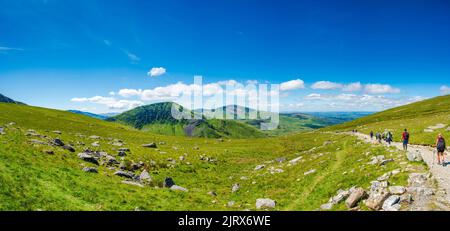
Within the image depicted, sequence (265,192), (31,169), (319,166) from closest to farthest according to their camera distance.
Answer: (31,169)
(265,192)
(319,166)

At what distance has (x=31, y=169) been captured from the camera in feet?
82.1

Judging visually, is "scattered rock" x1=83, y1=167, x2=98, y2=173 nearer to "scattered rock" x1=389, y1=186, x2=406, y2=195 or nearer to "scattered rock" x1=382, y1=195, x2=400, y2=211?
"scattered rock" x1=382, y1=195, x2=400, y2=211

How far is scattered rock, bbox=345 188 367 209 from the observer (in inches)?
794

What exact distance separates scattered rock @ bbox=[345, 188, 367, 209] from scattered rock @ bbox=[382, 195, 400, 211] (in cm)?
239

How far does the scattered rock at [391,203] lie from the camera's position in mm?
17047

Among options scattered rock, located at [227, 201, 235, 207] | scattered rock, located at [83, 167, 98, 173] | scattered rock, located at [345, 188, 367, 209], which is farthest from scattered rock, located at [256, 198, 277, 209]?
scattered rock, located at [83, 167, 98, 173]

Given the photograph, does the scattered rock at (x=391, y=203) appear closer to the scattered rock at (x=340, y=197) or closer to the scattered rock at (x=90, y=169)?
the scattered rock at (x=340, y=197)

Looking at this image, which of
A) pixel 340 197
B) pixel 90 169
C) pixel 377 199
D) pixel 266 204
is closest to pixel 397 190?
pixel 377 199

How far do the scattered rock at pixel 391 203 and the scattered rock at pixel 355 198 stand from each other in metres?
2.39
